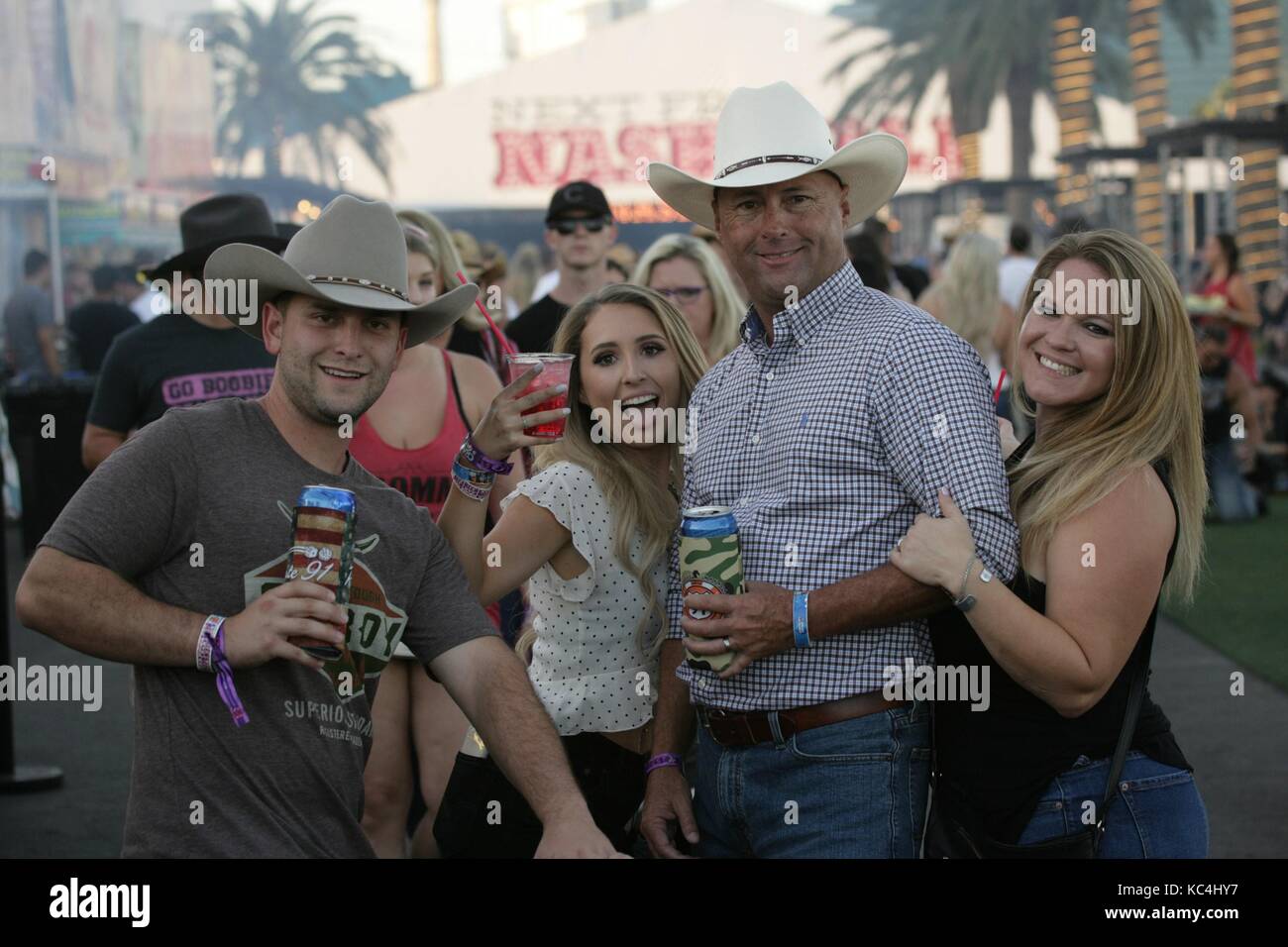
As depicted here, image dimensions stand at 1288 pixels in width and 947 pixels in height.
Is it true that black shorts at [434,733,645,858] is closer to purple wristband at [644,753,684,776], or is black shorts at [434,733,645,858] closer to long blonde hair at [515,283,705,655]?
purple wristband at [644,753,684,776]

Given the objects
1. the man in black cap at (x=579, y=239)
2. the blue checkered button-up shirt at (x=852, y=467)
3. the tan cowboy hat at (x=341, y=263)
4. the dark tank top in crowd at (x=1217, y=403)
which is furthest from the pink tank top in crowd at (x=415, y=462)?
the dark tank top in crowd at (x=1217, y=403)

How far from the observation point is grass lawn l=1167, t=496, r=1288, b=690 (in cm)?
845

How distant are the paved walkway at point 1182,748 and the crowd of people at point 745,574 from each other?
2783 millimetres

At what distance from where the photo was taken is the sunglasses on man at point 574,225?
7.38 m

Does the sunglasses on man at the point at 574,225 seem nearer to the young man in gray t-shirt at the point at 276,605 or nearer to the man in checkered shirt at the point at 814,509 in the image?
the man in checkered shirt at the point at 814,509

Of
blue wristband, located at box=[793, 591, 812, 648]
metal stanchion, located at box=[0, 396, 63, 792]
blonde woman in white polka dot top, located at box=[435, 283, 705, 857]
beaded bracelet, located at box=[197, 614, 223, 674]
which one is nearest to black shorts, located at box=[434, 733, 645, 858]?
blonde woman in white polka dot top, located at box=[435, 283, 705, 857]

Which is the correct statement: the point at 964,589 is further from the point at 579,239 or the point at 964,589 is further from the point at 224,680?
the point at 579,239

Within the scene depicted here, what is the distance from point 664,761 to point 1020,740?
85 centimetres

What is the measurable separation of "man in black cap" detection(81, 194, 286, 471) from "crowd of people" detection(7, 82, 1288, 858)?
5.78 ft

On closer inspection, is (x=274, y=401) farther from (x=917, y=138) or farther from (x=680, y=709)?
(x=917, y=138)

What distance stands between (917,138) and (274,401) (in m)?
38.8

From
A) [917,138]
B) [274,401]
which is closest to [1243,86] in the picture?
[917,138]

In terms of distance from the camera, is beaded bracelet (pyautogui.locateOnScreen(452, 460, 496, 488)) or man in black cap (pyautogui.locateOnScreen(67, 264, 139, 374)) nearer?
beaded bracelet (pyautogui.locateOnScreen(452, 460, 496, 488))
